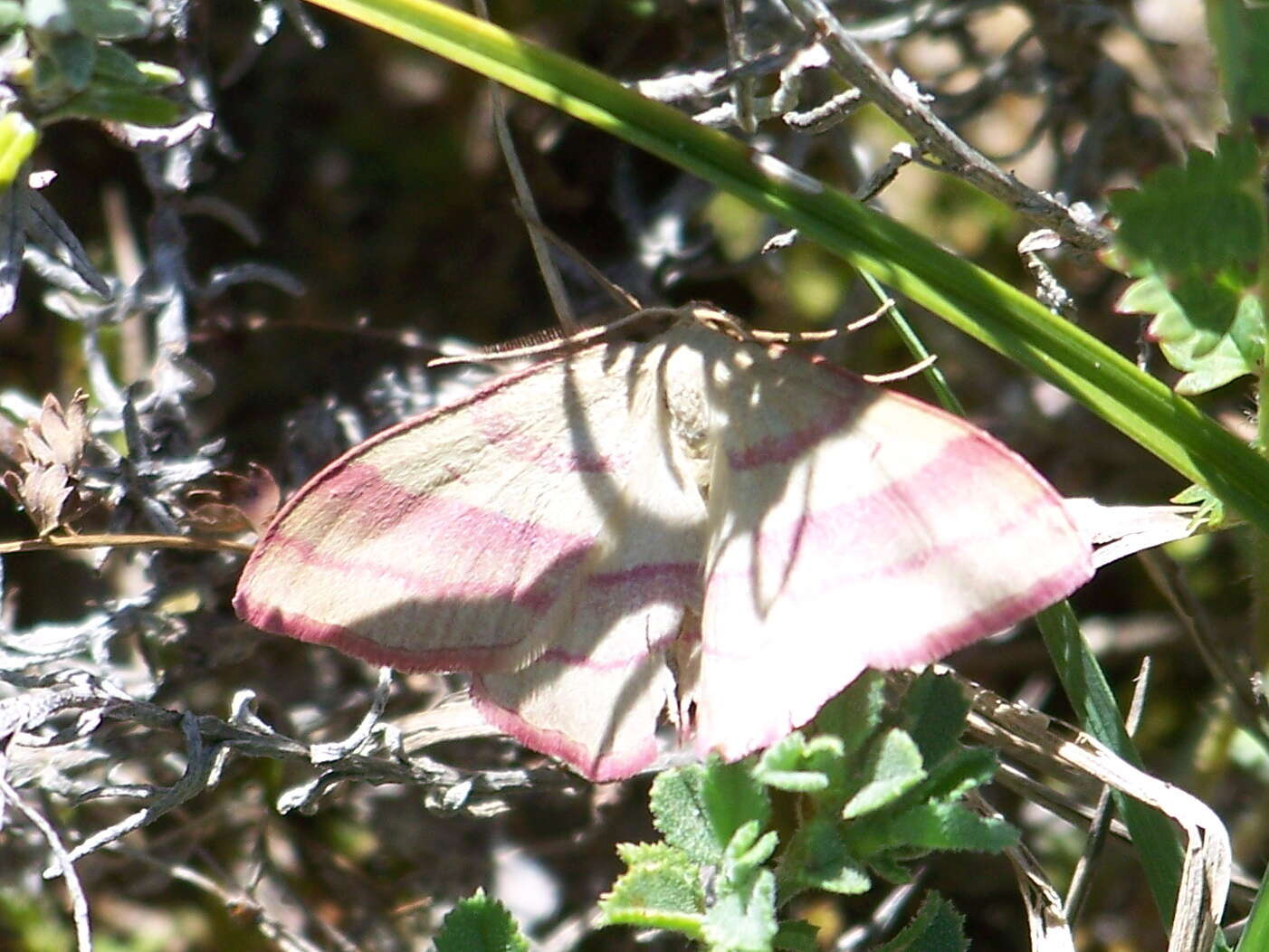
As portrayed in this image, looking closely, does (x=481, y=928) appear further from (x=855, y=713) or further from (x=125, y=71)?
(x=125, y=71)

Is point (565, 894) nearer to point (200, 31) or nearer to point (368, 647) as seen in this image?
point (368, 647)

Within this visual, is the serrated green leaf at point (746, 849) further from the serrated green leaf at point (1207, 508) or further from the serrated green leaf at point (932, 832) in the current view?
the serrated green leaf at point (1207, 508)

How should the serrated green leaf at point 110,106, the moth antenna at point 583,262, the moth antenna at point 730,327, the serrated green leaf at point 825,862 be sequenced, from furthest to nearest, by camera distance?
the moth antenna at point 583,262
the moth antenna at point 730,327
the serrated green leaf at point 110,106
the serrated green leaf at point 825,862

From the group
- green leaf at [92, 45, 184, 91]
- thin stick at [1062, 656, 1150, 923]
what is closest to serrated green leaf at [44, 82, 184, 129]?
green leaf at [92, 45, 184, 91]

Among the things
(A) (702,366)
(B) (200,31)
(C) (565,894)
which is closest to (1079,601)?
(C) (565,894)

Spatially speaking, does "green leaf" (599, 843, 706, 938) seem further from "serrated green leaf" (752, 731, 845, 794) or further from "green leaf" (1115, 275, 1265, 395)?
"green leaf" (1115, 275, 1265, 395)

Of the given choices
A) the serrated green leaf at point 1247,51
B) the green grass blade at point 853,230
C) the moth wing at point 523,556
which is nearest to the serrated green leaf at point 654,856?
the moth wing at point 523,556

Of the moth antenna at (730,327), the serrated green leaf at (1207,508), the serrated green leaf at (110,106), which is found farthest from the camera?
the moth antenna at (730,327)

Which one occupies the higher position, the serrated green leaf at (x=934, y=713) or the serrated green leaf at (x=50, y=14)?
the serrated green leaf at (x=50, y=14)
